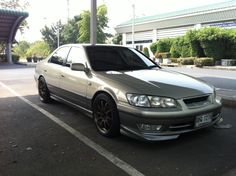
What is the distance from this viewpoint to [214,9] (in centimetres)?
3034

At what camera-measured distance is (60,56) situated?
641cm

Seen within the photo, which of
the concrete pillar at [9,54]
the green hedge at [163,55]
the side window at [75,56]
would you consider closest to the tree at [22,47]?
the concrete pillar at [9,54]

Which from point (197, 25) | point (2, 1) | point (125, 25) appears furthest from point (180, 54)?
point (2, 1)

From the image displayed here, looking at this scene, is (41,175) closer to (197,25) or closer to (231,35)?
(231,35)

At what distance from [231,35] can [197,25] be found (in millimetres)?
8589

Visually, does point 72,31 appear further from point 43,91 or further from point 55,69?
point 55,69

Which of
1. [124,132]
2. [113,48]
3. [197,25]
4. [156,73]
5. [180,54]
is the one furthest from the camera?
[197,25]

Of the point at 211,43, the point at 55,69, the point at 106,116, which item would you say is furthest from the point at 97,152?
the point at 211,43

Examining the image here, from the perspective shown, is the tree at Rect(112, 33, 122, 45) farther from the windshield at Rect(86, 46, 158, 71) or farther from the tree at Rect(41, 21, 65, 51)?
the windshield at Rect(86, 46, 158, 71)

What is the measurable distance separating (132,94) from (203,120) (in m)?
1.08

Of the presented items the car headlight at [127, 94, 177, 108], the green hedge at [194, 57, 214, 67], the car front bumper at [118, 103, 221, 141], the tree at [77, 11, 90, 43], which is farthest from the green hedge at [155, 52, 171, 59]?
the car headlight at [127, 94, 177, 108]

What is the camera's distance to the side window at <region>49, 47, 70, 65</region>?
6214 millimetres

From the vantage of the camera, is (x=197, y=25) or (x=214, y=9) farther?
(x=197, y=25)

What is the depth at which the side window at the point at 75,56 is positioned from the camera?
5.47m
